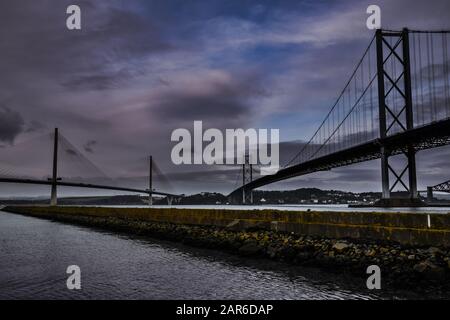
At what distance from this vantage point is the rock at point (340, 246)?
11625mm

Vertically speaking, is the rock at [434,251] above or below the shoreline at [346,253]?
above

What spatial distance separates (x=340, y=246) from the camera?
38.4ft

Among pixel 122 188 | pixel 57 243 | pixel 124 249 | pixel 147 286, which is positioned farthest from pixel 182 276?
pixel 122 188

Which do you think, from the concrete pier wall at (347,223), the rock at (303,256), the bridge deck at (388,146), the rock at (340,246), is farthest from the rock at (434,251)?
the bridge deck at (388,146)

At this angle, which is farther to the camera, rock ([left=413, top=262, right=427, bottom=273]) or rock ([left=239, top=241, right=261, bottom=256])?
rock ([left=239, top=241, right=261, bottom=256])

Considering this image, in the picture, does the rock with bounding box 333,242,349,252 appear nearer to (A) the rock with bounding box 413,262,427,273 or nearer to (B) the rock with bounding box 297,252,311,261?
(B) the rock with bounding box 297,252,311,261

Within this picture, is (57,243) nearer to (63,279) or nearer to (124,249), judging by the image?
(124,249)

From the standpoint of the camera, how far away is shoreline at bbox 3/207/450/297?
904 cm

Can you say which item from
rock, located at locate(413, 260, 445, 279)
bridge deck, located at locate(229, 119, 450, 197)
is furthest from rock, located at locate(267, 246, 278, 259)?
bridge deck, located at locate(229, 119, 450, 197)

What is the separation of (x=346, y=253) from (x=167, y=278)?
15.7 feet

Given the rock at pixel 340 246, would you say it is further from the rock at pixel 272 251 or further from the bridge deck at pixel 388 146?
the bridge deck at pixel 388 146

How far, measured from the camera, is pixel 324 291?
892 cm

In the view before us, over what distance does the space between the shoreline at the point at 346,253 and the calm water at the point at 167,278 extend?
22.3 inches

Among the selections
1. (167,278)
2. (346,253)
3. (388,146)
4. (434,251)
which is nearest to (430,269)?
(434,251)
